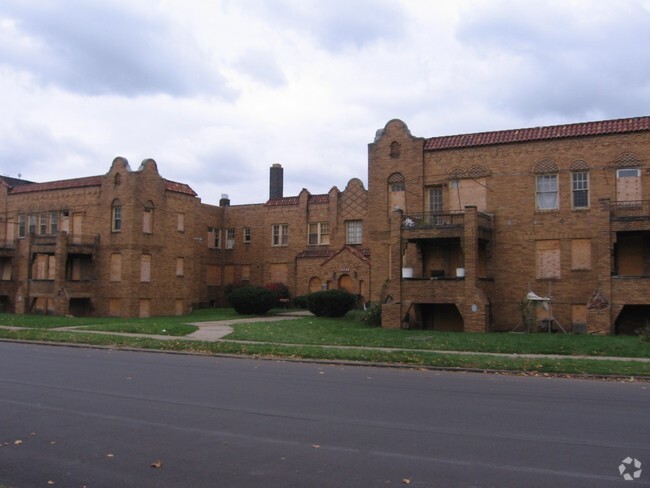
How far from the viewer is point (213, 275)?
53.2 metres

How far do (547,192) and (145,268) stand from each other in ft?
81.4

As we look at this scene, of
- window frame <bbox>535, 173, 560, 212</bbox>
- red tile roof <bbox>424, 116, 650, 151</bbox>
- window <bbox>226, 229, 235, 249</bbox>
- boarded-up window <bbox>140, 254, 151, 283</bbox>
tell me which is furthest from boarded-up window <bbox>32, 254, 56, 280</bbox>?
window frame <bbox>535, 173, 560, 212</bbox>

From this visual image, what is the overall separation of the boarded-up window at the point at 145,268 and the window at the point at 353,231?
532 inches

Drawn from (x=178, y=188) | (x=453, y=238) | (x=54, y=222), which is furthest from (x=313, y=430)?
(x=54, y=222)

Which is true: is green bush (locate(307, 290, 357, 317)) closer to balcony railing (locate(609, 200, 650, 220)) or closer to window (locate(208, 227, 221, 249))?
balcony railing (locate(609, 200, 650, 220))

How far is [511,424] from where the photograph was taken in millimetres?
9594

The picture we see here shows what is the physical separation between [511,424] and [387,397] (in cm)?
295

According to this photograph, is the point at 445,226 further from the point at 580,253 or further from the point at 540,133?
the point at 540,133

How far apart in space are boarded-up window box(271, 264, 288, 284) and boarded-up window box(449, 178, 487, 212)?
20.5m

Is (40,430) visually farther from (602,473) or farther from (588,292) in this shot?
(588,292)

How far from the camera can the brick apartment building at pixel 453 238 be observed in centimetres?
2825

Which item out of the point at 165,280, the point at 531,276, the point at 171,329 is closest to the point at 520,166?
the point at 531,276

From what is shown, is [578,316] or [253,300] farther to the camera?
[253,300]

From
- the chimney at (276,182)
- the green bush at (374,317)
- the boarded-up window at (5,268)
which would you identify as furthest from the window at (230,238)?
the green bush at (374,317)
